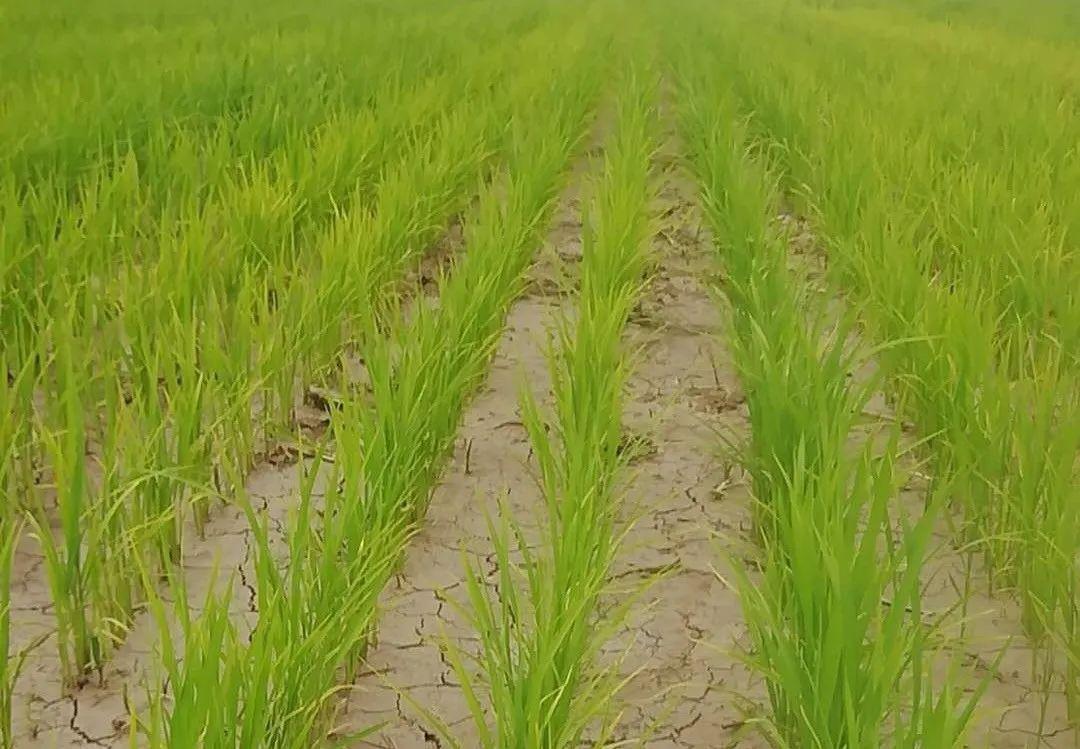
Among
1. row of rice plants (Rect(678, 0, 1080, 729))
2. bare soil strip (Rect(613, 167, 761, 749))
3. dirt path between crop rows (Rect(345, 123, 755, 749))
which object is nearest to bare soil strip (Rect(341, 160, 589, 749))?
dirt path between crop rows (Rect(345, 123, 755, 749))

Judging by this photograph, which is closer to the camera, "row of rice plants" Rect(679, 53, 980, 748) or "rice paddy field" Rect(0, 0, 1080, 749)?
"row of rice plants" Rect(679, 53, 980, 748)

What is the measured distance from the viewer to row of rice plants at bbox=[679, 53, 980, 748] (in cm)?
98

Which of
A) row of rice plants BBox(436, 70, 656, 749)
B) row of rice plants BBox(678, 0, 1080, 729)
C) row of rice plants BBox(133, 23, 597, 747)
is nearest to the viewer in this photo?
row of rice plants BBox(133, 23, 597, 747)

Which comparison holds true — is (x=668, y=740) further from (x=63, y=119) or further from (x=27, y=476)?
(x=63, y=119)

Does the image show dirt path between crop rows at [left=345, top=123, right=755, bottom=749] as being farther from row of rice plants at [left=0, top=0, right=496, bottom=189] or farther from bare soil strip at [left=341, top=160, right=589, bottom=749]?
row of rice plants at [left=0, top=0, right=496, bottom=189]

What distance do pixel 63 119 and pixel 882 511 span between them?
2.66m

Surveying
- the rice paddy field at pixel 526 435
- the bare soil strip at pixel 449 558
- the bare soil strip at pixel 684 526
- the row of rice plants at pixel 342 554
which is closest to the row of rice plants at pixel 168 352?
the rice paddy field at pixel 526 435

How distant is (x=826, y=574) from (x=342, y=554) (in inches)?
26.2

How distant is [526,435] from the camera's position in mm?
1963

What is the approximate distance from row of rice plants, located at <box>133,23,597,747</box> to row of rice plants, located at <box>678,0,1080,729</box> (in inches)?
27.0

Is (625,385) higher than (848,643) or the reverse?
the reverse

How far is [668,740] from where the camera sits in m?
1.21

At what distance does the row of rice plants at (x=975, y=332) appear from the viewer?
4.41 ft

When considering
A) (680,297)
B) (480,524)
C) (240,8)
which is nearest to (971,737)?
(480,524)
